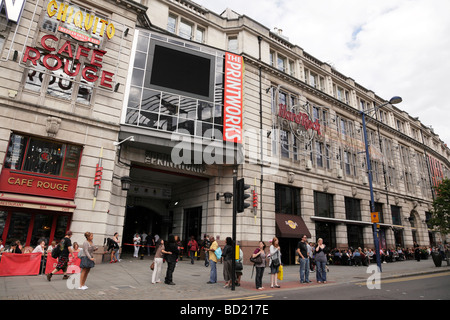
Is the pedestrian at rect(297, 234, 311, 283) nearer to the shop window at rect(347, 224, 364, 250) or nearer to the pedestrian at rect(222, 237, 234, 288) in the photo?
the pedestrian at rect(222, 237, 234, 288)

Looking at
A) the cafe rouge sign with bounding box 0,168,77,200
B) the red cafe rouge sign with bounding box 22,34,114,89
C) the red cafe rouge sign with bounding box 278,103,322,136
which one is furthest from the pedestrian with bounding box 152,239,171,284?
the red cafe rouge sign with bounding box 278,103,322,136

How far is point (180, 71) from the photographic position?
18.2m

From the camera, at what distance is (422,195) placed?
38.0m

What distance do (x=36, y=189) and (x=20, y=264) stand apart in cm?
401

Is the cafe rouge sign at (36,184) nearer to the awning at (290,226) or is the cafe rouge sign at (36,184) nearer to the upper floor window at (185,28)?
the awning at (290,226)

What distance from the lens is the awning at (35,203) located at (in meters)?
11.9

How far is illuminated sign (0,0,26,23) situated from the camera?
44.3 feet

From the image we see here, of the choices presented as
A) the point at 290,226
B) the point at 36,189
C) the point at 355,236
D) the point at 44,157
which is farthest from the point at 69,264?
the point at 355,236

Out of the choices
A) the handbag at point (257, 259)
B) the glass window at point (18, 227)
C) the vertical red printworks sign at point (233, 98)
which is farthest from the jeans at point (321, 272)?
the glass window at point (18, 227)

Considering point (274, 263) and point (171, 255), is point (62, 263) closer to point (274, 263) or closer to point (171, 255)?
point (171, 255)

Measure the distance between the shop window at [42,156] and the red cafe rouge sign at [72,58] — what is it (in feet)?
12.9

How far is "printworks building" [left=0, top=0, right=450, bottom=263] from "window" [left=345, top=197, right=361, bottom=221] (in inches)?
7.9

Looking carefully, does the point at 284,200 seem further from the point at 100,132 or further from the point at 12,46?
the point at 12,46

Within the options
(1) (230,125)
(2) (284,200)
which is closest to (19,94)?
(1) (230,125)
